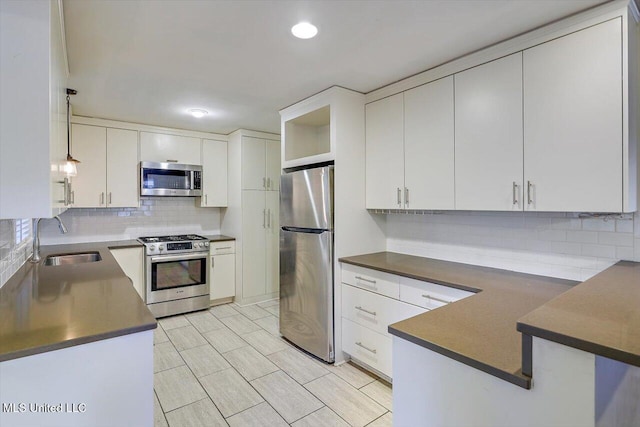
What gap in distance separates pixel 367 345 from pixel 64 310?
6.41ft

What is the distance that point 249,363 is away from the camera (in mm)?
2771

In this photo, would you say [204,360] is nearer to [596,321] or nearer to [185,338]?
[185,338]

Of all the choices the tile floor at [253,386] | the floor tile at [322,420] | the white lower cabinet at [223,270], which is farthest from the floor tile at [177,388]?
the white lower cabinet at [223,270]

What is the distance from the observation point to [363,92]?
9.38ft

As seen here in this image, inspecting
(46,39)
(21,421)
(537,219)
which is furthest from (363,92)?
(21,421)

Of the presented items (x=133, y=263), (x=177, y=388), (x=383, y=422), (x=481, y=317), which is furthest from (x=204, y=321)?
(x=481, y=317)

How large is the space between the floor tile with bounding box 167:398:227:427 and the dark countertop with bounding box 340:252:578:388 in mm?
1445

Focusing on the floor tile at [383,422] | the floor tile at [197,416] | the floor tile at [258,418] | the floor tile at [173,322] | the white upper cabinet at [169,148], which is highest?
the white upper cabinet at [169,148]

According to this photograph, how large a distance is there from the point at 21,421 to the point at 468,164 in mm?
2480

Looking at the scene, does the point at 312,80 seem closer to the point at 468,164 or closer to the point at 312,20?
the point at 312,20

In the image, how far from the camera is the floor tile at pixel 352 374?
2.47 m

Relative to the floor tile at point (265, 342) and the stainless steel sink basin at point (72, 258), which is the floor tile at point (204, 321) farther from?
the stainless steel sink basin at point (72, 258)

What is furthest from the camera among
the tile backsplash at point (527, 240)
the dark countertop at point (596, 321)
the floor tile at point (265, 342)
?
the floor tile at point (265, 342)

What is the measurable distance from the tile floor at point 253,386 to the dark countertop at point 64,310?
96 cm
